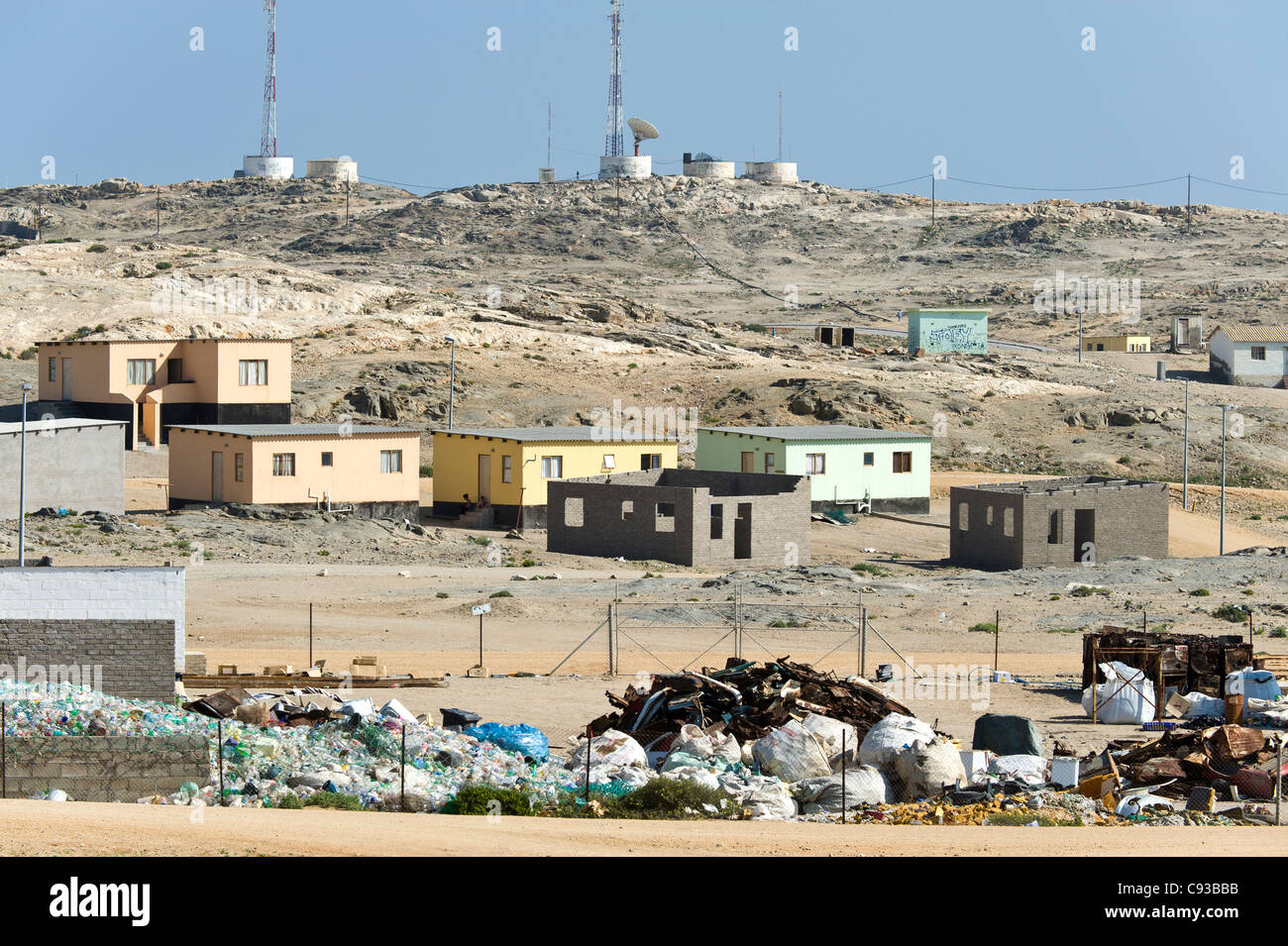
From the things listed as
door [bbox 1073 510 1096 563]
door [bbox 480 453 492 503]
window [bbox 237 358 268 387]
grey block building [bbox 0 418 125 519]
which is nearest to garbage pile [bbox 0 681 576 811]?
grey block building [bbox 0 418 125 519]

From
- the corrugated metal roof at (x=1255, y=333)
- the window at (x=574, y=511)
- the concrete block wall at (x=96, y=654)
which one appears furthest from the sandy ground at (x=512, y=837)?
the corrugated metal roof at (x=1255, y=333)

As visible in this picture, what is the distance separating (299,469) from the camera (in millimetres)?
54438

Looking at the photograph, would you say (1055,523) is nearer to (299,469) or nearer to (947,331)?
(299,469)

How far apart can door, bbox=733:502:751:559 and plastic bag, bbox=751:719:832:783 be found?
26.0 meters

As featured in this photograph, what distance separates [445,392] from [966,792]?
204 ft

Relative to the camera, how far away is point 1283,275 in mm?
141500

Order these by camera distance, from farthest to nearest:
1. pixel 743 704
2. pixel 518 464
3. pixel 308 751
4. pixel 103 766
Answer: pixel 518 464, pixel 743 704, pixel 308 751, pixel 103 766

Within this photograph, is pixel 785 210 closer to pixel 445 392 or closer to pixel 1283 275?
pixel 1283 275

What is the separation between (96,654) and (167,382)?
42053 mm

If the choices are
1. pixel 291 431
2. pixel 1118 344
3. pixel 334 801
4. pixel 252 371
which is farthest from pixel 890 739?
pixel 1118 344

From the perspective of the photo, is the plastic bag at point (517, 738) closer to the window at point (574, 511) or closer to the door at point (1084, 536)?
the window at point (574, 511)

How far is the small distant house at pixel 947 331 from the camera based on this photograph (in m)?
103
